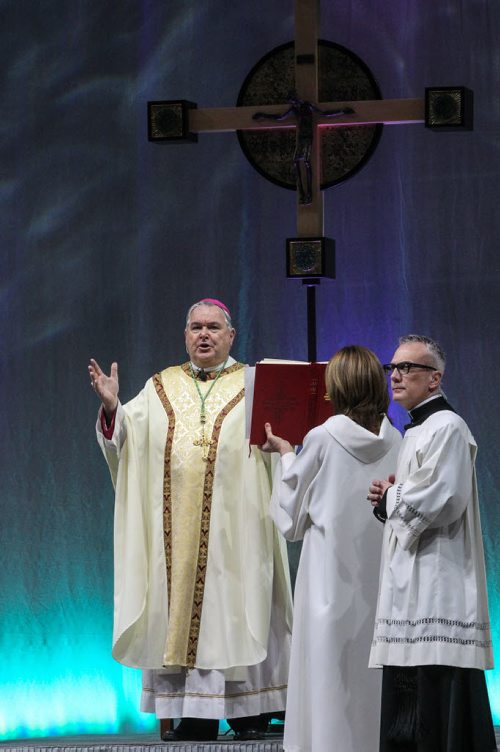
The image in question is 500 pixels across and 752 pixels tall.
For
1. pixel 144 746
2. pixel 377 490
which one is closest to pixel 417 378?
pixel 377 490

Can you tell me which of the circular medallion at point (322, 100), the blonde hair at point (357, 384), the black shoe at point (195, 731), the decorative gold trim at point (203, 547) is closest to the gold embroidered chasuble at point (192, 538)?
the decorative gold trim at point (203, 547)

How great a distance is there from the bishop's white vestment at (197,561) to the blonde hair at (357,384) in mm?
959

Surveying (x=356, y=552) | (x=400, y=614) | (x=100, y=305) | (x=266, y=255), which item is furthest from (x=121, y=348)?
(x=400, y=614)

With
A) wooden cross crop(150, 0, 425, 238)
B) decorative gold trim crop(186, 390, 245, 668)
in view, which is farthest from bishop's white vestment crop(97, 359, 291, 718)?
wooden cross crop(150, 0, 425, 238)

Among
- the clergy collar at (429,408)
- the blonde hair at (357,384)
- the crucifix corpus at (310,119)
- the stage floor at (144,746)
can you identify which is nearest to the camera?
the clergy collar at (429,408)

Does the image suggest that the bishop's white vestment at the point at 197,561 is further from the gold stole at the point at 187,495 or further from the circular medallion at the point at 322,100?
the circular medallion at the point at 322,100

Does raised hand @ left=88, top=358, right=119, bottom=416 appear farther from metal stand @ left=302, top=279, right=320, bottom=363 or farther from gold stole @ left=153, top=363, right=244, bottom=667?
metal stand @ left=302, top=279, right=320, bottom=363

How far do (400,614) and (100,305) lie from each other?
137 inches

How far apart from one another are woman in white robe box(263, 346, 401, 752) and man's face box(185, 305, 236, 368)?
3.72 feet

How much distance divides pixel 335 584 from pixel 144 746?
1393 mm

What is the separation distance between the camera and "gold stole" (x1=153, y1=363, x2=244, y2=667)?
684 centimetres

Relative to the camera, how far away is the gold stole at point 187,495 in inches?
269

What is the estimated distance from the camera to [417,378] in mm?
5684

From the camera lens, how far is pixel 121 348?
27.5 ft
